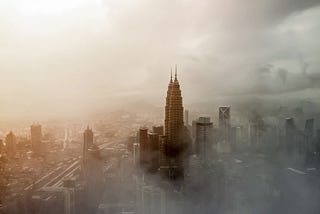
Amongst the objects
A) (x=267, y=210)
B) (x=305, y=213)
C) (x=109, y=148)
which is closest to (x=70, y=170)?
(x=109, y=148)

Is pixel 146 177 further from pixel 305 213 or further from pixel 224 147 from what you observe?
pixel 305 213

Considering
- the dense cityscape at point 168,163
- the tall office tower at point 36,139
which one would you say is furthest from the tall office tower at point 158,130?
the tall office tower at point 36,139

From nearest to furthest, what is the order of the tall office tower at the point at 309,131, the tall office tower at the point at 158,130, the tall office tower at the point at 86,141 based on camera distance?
the tall office tower at the point at 86,141 < the tall office tower at the point at 158,130 < the tall office tower at the point at 309,131

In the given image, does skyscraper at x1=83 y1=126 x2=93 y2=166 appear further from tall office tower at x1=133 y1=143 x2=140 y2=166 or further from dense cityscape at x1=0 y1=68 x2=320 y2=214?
tall office tower at x1=133 y1=143 x2=140 y2=166

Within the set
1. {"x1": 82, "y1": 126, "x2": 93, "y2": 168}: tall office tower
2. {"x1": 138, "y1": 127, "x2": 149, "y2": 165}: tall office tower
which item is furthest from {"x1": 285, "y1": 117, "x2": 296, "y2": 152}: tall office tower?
{"x1": 82, "y1": 126, "x2": 93, "y2": 168}: tall office tower

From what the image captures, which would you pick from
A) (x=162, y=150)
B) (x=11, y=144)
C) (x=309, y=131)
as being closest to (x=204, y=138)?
(x=162, y=150)

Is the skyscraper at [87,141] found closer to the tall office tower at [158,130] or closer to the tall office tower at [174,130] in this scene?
the tall office tower at [158,130]
